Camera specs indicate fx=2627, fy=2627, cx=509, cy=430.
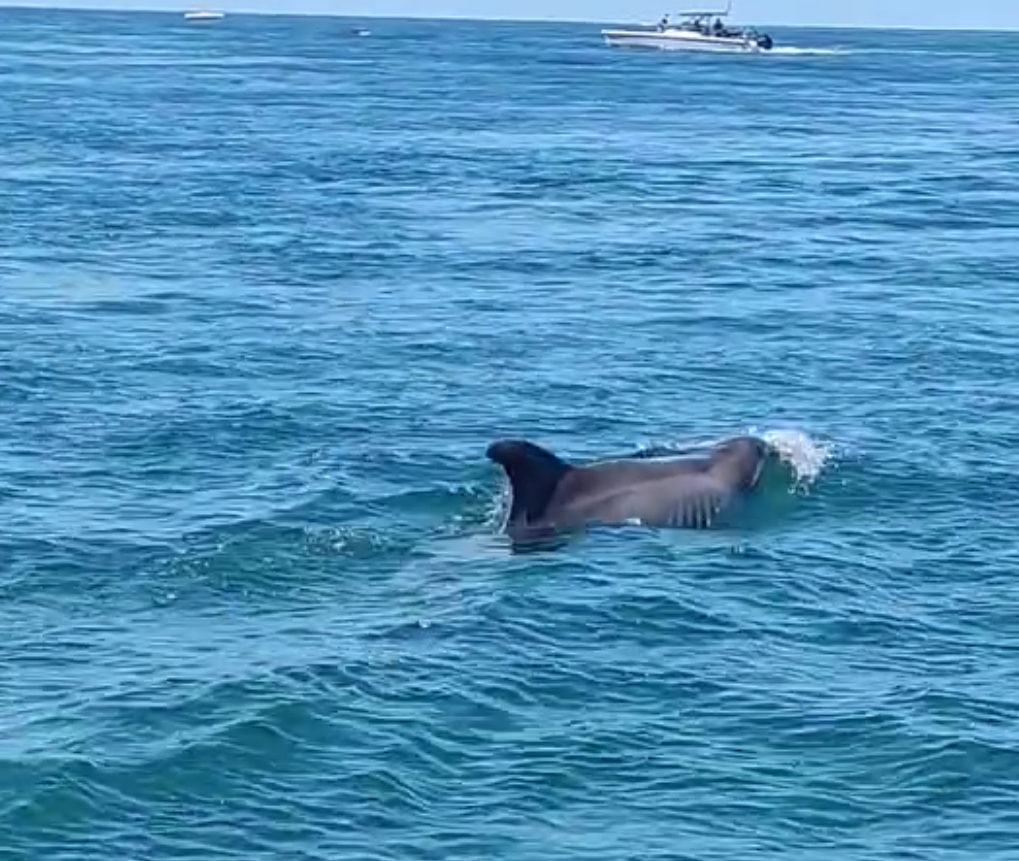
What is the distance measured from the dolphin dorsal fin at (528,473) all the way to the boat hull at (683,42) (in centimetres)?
12698

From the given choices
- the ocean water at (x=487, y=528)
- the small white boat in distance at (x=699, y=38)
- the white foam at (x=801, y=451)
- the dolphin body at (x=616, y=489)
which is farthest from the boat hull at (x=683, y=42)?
the dolphin body at (x=616, y=489)

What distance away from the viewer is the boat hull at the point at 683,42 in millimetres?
152250

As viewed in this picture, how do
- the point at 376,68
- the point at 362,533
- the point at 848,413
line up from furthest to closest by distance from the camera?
the point at 376,68 → the point at 848,413 → the point at 362,533

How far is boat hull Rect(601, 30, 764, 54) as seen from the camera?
5994 inches

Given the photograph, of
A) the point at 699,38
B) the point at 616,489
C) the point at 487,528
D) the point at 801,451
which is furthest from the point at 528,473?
the point at 699,38

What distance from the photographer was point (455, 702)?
71.2 ft

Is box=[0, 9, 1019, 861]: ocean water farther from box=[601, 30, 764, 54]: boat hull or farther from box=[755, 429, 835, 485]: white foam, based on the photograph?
box=[601, 30, 764, 54]: boat hull

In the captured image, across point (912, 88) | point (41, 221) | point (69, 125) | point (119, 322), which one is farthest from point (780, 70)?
point (119, 322)

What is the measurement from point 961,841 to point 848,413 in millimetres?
15256

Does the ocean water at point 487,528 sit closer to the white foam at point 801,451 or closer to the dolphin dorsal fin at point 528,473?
the white foam at point 801,451

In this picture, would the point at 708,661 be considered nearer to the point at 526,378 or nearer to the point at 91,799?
the point at 91,799

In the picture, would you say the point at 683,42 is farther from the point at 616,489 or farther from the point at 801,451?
the point at 616,489

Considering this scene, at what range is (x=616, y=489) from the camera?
2755 cm

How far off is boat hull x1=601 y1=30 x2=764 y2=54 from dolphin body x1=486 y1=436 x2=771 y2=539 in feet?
412
